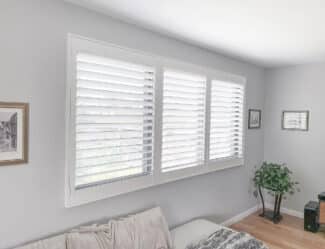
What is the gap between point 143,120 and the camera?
2527 mm

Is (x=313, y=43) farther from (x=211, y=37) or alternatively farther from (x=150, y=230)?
(x=150, y=230)

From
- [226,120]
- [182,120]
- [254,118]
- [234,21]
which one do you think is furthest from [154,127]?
[254,118]

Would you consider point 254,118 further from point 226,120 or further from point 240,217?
point 240,217

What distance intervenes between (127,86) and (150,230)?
1.33 metres

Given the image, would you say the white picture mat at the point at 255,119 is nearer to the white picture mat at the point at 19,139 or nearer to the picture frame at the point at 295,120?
the picture frame at the point at 295,120

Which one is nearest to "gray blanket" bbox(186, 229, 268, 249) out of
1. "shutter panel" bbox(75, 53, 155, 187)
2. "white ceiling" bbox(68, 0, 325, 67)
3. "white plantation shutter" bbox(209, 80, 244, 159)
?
"shutter panel" bbox(75, 53, 155, 187)

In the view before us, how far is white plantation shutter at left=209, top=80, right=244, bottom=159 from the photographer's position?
3392 millimetres

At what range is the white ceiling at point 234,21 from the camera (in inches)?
76.4

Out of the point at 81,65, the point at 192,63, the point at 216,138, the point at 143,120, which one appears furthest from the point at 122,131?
the point at 216,138

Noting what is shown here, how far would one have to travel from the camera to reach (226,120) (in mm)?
3605

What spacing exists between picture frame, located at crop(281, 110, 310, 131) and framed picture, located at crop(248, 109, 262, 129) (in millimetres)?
383

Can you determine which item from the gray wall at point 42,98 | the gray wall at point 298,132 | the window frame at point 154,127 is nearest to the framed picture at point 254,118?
the gray wall at point 298,132

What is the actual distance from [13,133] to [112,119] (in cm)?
78

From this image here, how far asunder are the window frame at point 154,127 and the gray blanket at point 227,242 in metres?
0.70
